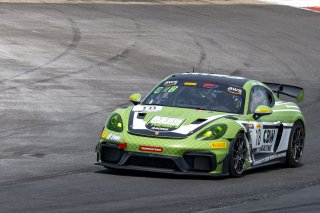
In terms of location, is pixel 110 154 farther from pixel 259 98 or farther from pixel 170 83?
pixel 259 98

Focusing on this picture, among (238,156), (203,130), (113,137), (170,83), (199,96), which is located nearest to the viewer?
(203,130)

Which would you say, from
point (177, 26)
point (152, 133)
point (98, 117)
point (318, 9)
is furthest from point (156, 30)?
point (152, 133)

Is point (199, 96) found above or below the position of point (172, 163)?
above

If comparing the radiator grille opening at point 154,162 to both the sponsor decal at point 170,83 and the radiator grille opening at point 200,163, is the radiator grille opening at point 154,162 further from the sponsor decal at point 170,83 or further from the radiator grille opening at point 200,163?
the sponsor decal at point 170,83

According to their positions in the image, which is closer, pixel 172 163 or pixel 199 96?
pixel 172 163

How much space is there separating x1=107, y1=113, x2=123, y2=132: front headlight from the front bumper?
286 millimetres

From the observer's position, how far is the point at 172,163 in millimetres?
13258

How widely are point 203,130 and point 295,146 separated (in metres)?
2.39

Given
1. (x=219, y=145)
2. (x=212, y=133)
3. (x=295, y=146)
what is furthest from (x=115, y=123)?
(x=295, y=146)

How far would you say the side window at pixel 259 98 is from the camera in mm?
14633

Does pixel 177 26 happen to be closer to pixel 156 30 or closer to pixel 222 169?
pixel 156 30

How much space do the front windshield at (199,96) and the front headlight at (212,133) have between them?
734 millimetres

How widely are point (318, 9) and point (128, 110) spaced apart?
2511cm

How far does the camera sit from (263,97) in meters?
15.1
